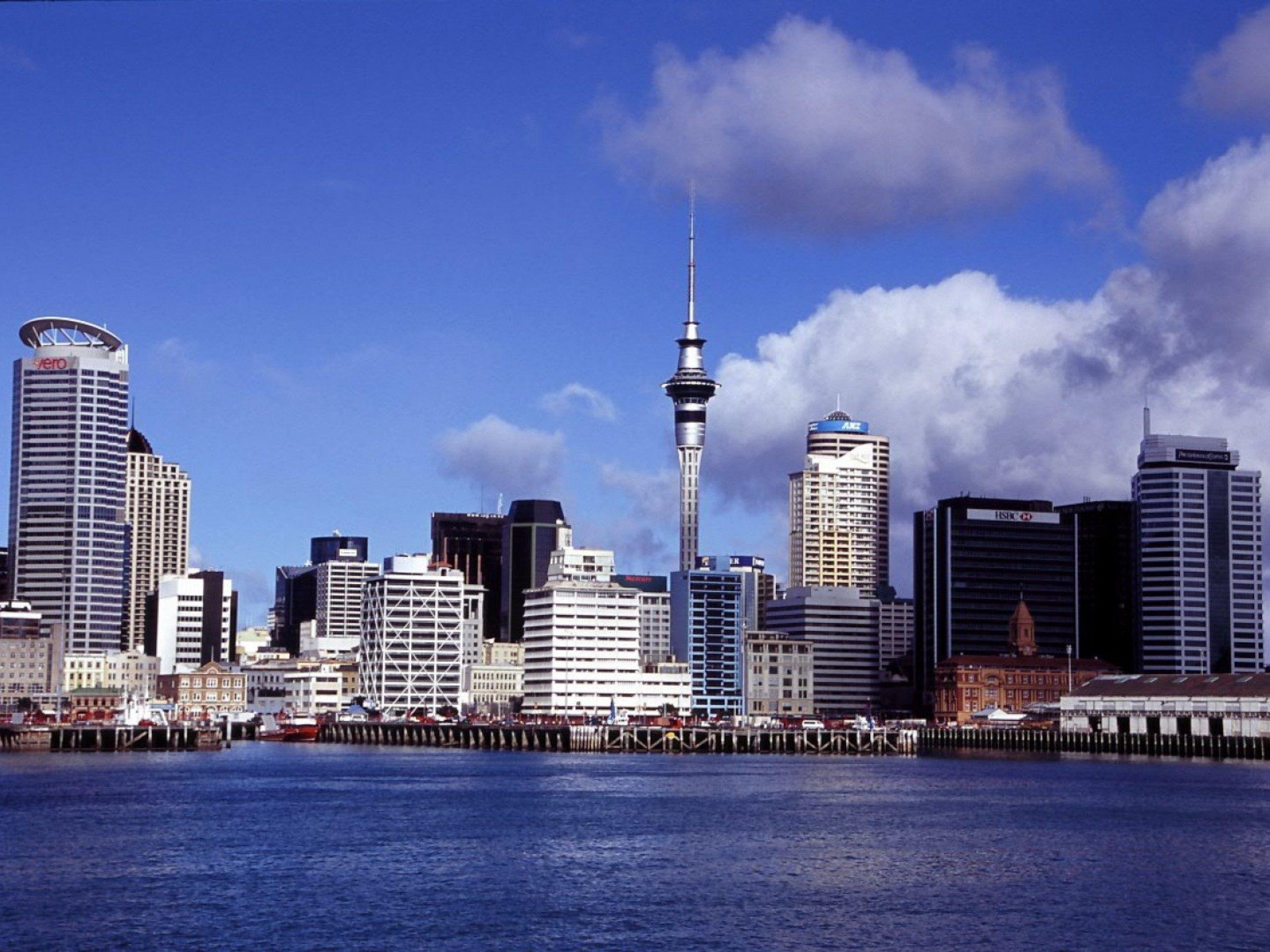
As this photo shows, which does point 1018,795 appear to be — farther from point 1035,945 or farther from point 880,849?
point 1035,945

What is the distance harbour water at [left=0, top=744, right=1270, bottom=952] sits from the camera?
80250 millimetres

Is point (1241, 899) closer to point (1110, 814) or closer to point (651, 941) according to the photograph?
point (651, 941)

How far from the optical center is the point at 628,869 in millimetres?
100875

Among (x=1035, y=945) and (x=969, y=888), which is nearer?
(x=1035, y=945)

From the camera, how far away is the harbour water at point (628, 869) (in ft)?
263

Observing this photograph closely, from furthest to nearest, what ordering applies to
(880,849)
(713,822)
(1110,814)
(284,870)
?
(1110,814) → (713,822) → (880,849) → (284,870)

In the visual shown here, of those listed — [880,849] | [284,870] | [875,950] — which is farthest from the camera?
[880,849]

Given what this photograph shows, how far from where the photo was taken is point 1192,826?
127m

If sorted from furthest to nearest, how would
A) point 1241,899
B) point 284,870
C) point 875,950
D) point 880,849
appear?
1. point 880,849
2. point 284,870
3. point 1241,899
4. point 875,950

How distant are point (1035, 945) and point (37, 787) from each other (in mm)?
102058

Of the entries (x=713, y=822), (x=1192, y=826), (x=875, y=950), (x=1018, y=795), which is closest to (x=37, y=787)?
(x=713, y=822)

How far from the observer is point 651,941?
257 ft

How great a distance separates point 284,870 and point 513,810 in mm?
40958

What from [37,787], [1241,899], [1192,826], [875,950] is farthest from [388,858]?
[37,787]
